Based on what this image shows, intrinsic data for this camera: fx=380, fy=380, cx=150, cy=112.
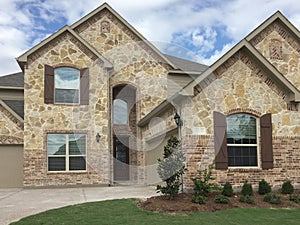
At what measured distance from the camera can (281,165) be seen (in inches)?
528

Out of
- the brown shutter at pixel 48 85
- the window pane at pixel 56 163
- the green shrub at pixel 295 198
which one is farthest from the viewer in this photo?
the brown shutter at pixel 48 85

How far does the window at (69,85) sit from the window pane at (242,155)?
305 inches

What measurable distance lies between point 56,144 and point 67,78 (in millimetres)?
3138

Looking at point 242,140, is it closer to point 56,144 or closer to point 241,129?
point 241,129

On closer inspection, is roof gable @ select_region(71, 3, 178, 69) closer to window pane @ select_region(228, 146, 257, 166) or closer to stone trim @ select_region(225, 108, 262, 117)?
stone trim @ select_region(225, 108, 262, 117)

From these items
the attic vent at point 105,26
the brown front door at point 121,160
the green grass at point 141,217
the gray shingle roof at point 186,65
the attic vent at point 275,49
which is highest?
the attic vent at point 105,26

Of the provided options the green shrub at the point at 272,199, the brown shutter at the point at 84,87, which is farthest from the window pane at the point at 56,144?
the green shrub at the point at 272,199

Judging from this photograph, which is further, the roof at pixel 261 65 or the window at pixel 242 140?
the window at pixel 242 140

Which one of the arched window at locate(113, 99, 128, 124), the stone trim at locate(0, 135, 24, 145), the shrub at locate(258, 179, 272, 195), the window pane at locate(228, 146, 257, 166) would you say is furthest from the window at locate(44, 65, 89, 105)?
the shrub at locate(258, 179, 272, 195)

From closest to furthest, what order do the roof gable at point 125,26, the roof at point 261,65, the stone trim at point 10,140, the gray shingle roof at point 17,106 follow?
the roof at point 261,65 < the stone trim at point 10,140 < the gray shingle roof at point 17,106 < the roof gable at point 125,26

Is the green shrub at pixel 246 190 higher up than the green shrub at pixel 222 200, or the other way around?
the green shrub at pixel 246 190

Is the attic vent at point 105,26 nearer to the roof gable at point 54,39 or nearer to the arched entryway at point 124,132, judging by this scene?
the roof gable at point 54,39

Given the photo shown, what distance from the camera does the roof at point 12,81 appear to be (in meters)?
20.3

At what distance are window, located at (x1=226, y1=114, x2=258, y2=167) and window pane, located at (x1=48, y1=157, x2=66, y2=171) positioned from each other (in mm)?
7992
